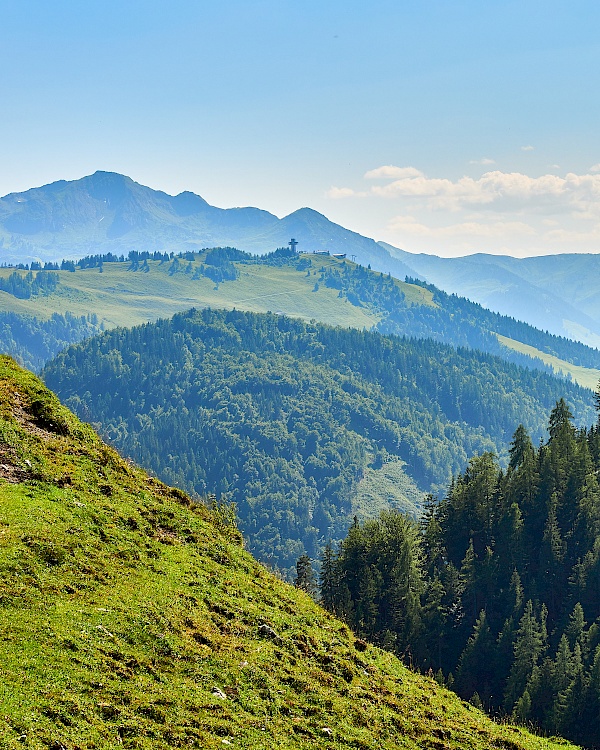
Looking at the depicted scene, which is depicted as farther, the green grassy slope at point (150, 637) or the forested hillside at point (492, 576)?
the forested hillside at point (492, 576)

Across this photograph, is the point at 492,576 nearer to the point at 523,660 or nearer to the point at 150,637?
the point at 523,660

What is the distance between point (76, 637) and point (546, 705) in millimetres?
57450

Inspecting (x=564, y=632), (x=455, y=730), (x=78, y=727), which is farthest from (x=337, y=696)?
(x=564, y=632)

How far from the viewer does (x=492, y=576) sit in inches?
3472

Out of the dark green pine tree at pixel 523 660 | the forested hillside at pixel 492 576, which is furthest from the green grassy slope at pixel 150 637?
the forested hillside at pixel 492 576

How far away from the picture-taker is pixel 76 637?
22.5 meters

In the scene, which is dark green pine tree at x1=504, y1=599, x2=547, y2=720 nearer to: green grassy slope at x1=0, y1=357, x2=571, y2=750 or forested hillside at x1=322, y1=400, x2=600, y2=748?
forested hillside at x1=322, y1=400, x2=600, y2=748

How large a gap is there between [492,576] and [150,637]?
7184 centimetres

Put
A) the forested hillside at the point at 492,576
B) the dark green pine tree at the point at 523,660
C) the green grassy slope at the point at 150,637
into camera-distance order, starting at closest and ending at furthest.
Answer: the green grassy slope at the point at 150,637
the dark green pine tree at the point at 523,660
the forested hillside at the point at 492,576

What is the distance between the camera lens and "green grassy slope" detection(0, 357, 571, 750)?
20.6 metres

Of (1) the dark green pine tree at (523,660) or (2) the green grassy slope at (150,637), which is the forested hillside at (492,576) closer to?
(1) the dark green pine tree at (523,660)

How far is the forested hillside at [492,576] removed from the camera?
76062 millimetres

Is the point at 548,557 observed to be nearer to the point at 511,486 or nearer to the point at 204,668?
the point at 511,486

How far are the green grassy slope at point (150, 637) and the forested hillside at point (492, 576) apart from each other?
41.8 meters
